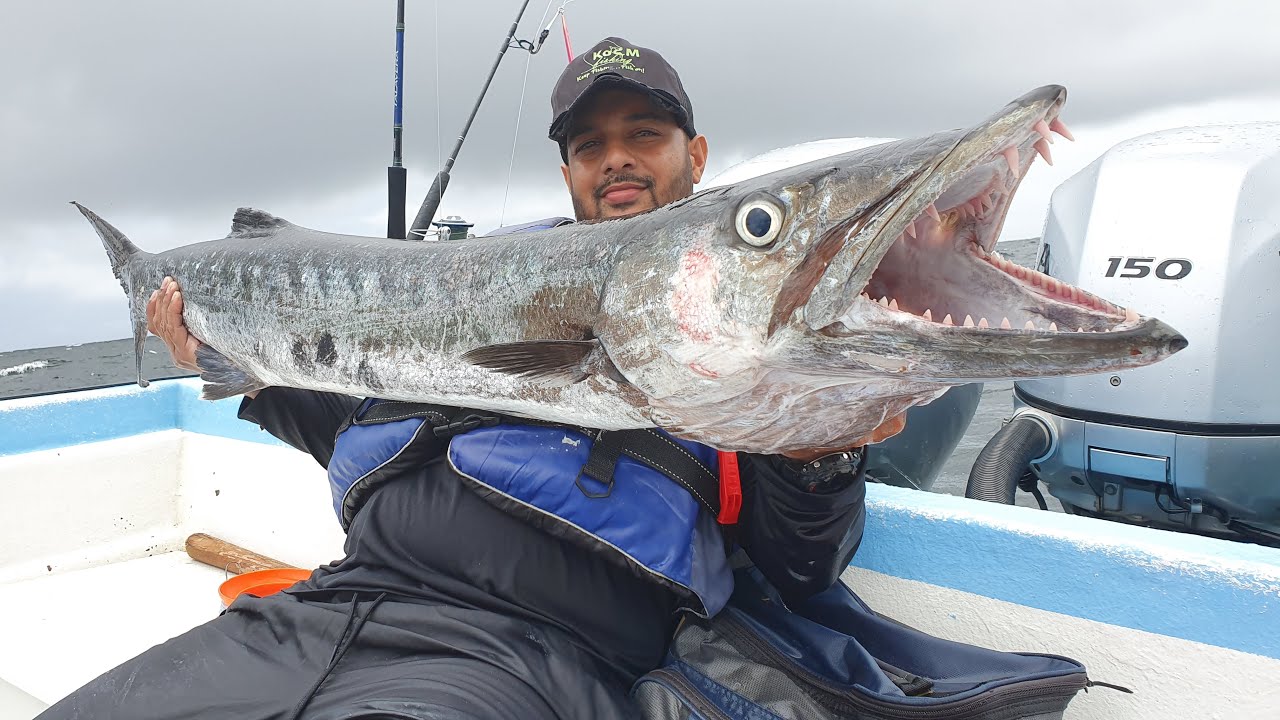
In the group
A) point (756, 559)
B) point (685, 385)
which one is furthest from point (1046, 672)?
point (685, 385)

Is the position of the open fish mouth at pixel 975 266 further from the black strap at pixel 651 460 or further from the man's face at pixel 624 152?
the man's face at pixel 624 152

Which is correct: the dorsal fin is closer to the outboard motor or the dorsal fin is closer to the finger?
the finger

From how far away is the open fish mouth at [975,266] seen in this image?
142cm

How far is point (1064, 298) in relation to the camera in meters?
1.49

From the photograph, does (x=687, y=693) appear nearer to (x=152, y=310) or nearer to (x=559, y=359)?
(x=559, y=359)

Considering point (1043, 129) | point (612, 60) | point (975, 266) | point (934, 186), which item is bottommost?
point (975, 266)

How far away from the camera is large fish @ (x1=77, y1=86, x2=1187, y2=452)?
1433 mm

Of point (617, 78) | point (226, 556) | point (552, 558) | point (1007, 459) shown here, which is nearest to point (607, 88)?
point (617, 78)

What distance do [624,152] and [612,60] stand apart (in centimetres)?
37

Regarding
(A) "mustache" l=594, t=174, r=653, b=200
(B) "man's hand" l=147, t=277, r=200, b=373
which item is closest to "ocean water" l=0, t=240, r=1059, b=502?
(B) "man's hand" l=147, t=277, r=200, b=373

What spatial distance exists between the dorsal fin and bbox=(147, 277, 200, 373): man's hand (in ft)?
1.23

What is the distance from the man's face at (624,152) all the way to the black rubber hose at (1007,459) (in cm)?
204

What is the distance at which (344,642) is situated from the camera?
2064 mm

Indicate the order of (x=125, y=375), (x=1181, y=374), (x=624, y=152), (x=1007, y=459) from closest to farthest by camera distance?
1. (x=624, y=152)
2. (x=1181, y=374)
3. (x=1007, y=459)
4. (x=125, y=375)
